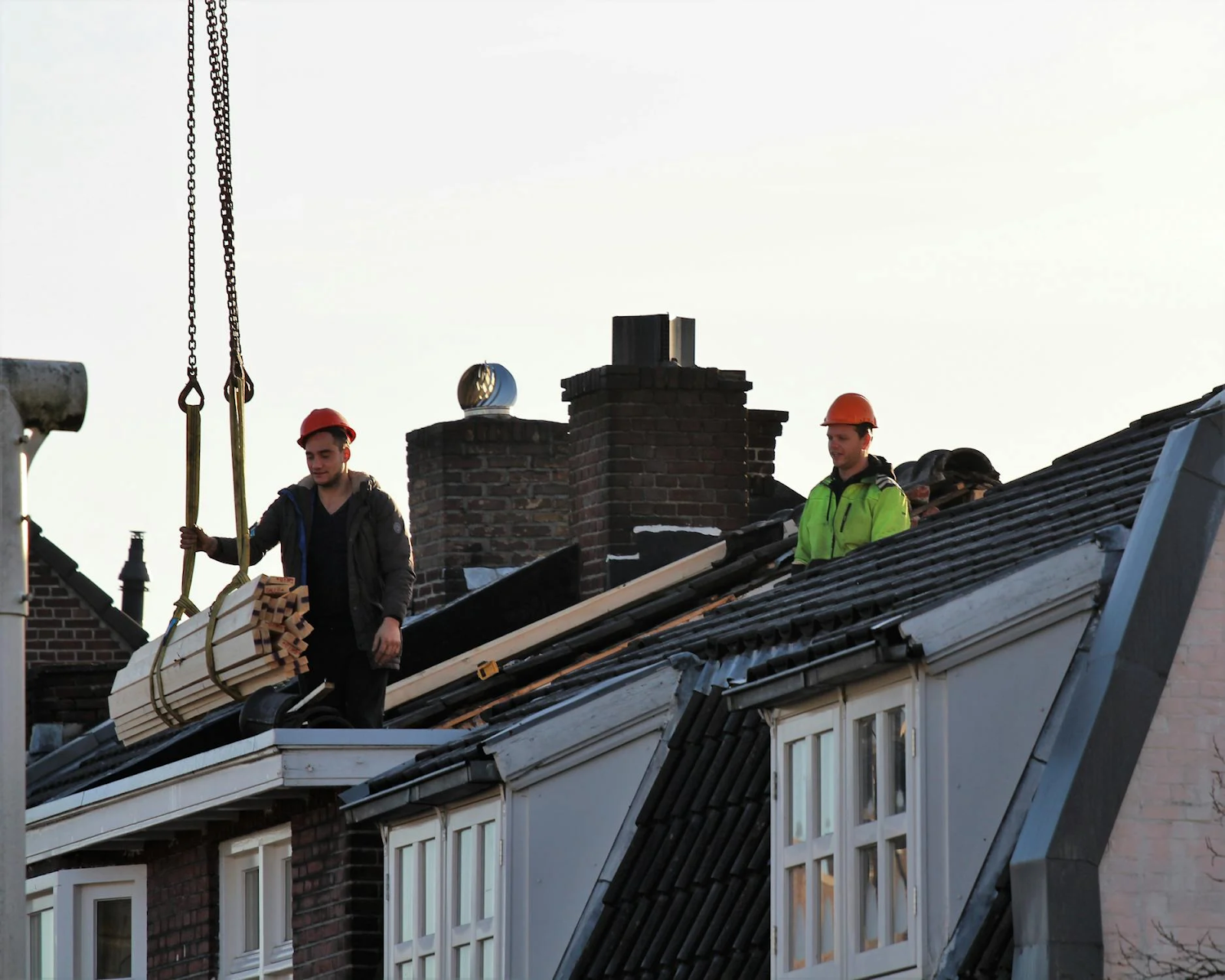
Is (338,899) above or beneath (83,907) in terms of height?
beneath

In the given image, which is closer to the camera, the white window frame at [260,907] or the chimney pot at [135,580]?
the white window frame at [260,907]

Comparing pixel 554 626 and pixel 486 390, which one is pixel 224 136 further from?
pixel 486 390

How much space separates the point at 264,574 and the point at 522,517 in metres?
9.20

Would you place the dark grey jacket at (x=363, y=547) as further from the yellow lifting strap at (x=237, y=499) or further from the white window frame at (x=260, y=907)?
the white window frame at (x=260, y=907)

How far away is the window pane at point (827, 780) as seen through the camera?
938 centimetres

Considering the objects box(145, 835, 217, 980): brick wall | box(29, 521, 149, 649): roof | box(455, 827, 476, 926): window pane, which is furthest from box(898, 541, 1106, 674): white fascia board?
box(29, 521, 149, 649): roof

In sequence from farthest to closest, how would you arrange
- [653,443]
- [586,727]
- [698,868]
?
1. [653,443]
2. [586,727]
3. [698,868]

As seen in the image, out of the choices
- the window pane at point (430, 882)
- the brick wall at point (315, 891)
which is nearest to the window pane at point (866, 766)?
the window pane at point (430, 882)

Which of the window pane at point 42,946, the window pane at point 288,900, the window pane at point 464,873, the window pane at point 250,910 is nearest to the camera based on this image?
the window pane at point 464,873

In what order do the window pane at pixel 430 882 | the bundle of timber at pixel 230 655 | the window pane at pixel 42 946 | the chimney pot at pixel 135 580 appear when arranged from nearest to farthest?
the window pane at pixel 430 882 < the bundle of timber at pixel 230 655 < the window pane at pixel 42 946 < the chimney pot at pixel 135 580

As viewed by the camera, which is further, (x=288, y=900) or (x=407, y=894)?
(x=288, y=900)

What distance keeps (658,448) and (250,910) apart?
488cm

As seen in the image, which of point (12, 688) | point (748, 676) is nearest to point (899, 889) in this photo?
point (748, 676)

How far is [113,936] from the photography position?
56.6 ft
